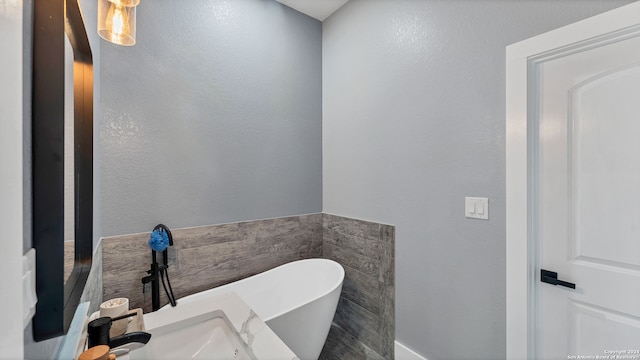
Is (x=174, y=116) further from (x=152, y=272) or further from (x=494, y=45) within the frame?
(x=494, y=45)

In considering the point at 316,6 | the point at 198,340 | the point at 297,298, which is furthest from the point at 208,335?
the point at 316,6

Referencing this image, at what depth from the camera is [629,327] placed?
1.12 metres

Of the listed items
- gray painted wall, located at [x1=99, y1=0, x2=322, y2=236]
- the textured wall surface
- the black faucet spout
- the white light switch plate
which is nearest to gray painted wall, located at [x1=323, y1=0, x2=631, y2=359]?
the white light switch plate

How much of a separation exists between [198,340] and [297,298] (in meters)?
1.16

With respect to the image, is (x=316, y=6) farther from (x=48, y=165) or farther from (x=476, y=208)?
(x=48, y=165)

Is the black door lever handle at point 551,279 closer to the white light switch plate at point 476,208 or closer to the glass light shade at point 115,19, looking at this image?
the white light switch plate at point 476,208

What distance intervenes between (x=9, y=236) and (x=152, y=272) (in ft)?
5.28

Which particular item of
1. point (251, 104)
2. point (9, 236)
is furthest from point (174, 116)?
point (9, 236)

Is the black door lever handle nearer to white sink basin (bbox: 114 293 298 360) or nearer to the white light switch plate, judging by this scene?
the white light switch plate

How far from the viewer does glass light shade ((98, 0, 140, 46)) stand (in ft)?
3.27

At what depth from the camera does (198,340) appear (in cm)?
110

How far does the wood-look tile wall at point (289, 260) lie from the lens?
167 cm

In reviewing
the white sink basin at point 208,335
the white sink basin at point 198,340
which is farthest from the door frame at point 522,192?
the white sink basin at point 198,340

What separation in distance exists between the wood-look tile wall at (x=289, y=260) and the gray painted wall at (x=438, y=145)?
0.47 ft
